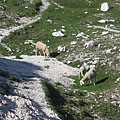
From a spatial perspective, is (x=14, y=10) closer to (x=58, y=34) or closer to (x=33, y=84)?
(x=58, y=34)

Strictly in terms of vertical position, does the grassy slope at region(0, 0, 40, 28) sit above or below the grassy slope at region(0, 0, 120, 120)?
below

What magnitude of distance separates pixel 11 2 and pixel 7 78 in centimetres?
7556

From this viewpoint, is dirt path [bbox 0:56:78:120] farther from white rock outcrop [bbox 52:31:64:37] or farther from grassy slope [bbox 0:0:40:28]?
grassy slope [bbox 0:0:40:28]

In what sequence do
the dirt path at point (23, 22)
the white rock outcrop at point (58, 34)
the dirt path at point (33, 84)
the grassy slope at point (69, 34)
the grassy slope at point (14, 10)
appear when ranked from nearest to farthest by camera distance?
the dirt path at point (33, 84) → the grassy slope at point (69, 34) → the white rock outcrop at point (58, 34) → the dirt path at point (23, 22) → the grassy slope at point (14, 10)

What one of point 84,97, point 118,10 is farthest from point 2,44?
point 118,10

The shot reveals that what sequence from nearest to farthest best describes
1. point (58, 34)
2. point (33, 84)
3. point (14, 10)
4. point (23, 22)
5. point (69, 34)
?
point (33, 84) < point (58, 34) < point (69, 34) < point (23, 22) < point (14, 10)

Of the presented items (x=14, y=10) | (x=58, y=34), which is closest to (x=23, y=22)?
(x=14, y=10)

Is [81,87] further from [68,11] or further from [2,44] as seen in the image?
[68,11]

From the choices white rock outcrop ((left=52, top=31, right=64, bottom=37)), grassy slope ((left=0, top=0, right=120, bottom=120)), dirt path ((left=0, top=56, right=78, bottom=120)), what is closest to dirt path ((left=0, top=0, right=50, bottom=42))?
grassy slope ((left=0, top=0, right=120, bottom=120))

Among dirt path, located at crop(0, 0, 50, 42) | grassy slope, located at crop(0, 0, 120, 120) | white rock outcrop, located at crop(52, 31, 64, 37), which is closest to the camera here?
grassy slope, located at crop(0, 0, 120, 120)

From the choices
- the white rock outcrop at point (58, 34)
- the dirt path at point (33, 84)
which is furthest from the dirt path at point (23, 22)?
the dirt path at point (33, 84)

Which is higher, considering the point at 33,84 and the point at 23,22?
the point at 33,84

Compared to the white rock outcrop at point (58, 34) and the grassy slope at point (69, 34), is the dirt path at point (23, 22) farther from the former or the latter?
the white rock outcrop at point (58, 34)

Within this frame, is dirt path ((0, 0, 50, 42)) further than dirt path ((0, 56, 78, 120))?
Yes
